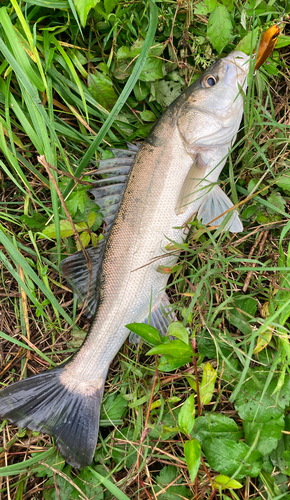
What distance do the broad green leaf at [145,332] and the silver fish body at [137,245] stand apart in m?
0.31

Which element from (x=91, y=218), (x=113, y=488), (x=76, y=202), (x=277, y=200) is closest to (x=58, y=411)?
(x=113, y=488)

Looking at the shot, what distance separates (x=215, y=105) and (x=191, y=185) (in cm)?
52

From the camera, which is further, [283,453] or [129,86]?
[129,86]

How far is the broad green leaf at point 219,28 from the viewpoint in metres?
2.13

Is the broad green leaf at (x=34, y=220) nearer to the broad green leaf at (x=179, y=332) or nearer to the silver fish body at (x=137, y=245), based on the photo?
the silver fish body at (x=137, y=245)

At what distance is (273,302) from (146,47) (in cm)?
181

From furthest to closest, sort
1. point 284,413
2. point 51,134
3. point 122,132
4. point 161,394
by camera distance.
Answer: point 122,132
point 51,134
point 161,394
point 284,413

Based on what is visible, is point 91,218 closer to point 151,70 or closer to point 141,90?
point 141,90

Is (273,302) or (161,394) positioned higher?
(273,302)

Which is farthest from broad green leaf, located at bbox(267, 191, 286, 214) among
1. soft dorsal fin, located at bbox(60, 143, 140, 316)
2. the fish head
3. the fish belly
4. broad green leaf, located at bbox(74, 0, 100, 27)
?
broad green leaf, located at bbox(74, 0, 100, 27)

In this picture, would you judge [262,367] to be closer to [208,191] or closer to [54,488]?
[208,191]

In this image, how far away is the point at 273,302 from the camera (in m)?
2.07

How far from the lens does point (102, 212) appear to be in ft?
7.45

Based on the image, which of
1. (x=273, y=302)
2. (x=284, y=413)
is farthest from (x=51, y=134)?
(x=284, y=413)
